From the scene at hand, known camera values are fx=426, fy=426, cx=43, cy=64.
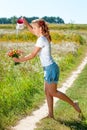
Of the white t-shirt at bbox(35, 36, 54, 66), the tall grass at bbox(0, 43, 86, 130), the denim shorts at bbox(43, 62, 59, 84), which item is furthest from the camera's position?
the tall grass at bbox(0, 43, 86, 130)

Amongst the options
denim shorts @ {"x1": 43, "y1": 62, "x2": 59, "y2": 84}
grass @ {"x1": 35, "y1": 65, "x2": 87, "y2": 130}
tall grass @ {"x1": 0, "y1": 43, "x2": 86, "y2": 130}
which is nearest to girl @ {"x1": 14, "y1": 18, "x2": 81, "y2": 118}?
denim shorts @ {"x1": 43, "y1": 62, "x2": 59, "y2": 84}

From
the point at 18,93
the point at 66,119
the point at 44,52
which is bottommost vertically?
the point at 18,93

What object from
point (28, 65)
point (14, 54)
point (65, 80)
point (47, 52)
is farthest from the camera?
point (28, 65)

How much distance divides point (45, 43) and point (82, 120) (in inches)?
71.7

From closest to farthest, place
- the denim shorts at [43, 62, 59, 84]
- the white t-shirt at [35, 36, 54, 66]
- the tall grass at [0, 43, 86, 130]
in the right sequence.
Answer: the white t-shirt at [35, 36, 54, 66], the denim shorts at [43, 62, 59, 84], the tall grass at [0, 43, 86, 130]

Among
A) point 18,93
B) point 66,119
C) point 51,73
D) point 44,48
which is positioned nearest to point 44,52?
point 44,48

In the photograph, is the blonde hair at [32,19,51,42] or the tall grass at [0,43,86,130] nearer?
the blonde hair at [32,19,51,42]

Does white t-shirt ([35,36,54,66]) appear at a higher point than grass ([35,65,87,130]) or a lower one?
higher

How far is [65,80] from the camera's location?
47.6 feet

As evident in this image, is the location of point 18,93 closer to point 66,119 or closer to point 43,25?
point 66,119

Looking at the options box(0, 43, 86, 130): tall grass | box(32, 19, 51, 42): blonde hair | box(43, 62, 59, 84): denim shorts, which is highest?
box(32, 19, 51, 42): blonde hair

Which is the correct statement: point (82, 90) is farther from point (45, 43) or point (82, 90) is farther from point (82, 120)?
point (45, 43)

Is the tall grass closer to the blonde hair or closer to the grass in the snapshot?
the grass

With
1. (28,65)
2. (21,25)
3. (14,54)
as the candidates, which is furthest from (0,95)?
(28,65)
